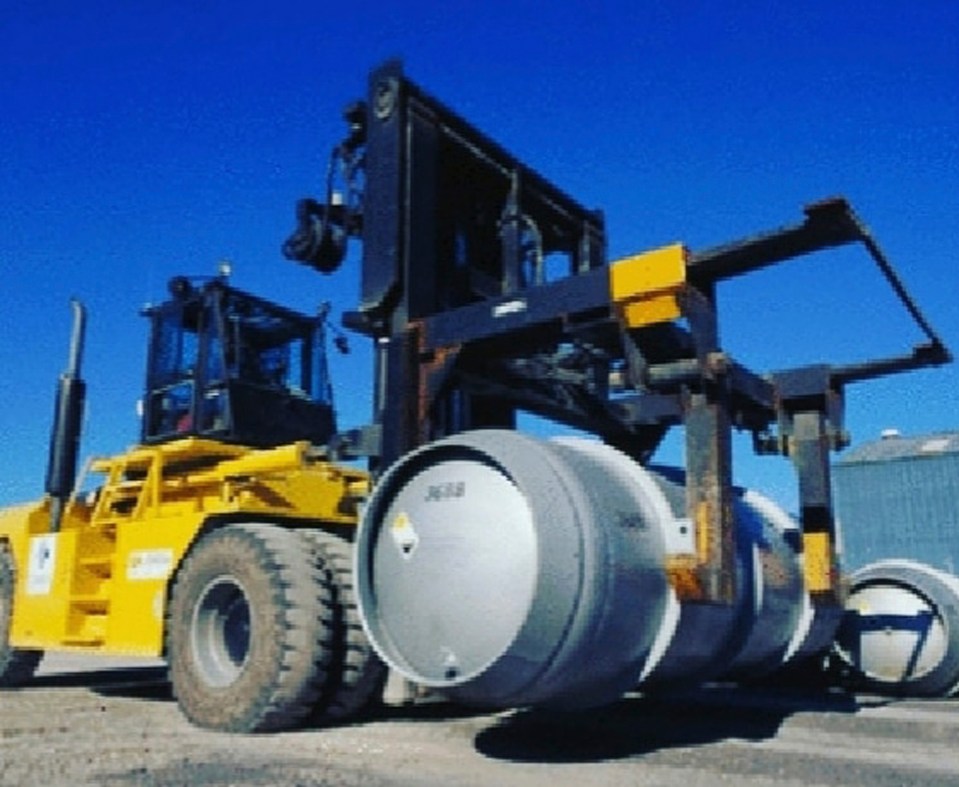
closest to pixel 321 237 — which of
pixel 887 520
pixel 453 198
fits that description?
pixel 453 198

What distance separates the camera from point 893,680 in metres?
6.86

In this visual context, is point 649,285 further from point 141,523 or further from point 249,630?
point 141,523

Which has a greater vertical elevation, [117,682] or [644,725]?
[644,725]

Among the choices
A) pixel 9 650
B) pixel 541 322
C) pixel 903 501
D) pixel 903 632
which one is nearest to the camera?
pixel 541 322

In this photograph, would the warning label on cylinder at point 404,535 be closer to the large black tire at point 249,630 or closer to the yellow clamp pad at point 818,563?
the large black tire at point 249,630

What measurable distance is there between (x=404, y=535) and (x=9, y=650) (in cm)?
620

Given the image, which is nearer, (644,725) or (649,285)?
(649,285)

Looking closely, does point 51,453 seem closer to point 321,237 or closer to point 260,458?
point 260,458

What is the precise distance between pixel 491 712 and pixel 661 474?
83.8 inches

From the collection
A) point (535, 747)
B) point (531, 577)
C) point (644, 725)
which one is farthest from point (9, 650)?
point (531, 577)

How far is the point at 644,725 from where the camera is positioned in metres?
5.62

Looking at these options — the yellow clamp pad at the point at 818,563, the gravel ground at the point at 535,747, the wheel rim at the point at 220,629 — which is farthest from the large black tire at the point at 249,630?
the yellow clamp pad at the point at 818,563

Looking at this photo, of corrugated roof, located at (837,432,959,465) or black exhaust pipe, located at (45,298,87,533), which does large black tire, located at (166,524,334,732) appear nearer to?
black exhaust pipe, located at (45,298,87,533)

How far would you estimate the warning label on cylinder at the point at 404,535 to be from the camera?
4781mm
